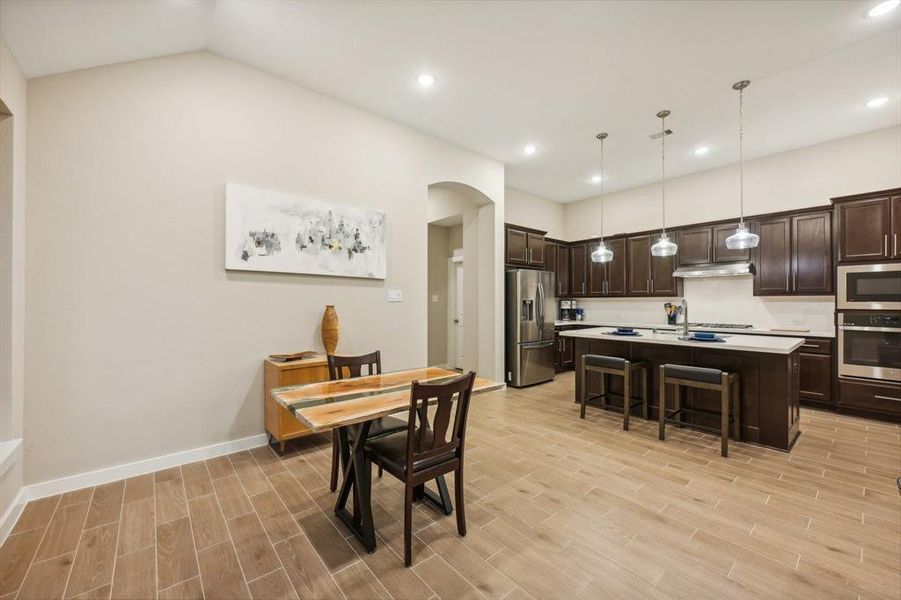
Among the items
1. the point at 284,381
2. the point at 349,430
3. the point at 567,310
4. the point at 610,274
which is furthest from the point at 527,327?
the point at 349,430

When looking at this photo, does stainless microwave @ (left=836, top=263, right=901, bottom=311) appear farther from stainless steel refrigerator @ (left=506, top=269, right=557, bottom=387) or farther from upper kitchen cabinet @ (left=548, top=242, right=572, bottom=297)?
upper kitchen cabinet @ (left=548, top=242, right=572, bottom=297)

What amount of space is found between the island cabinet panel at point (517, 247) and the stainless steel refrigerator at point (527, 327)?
327 mm

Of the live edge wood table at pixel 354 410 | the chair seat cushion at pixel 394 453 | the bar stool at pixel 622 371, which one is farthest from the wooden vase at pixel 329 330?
the bar stool at pixel 622 371

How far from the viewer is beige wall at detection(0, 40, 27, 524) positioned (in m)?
2.12

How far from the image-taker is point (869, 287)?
13.0 ft

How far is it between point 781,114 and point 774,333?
8.42ft

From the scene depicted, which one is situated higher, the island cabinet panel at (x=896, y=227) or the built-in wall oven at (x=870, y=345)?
the island cabinet panel at (x=896, y=227)

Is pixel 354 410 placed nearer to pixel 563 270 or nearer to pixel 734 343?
pixel 734 343

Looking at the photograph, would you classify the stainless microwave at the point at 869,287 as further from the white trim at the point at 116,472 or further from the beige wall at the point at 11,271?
the beige wall at the point at 11,271

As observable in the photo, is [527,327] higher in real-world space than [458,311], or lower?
lower

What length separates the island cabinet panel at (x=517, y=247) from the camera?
5.63m

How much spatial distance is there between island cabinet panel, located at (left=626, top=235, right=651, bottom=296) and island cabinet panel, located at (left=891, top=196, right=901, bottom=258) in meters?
2.64

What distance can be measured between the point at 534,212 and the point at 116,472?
6.62 meters

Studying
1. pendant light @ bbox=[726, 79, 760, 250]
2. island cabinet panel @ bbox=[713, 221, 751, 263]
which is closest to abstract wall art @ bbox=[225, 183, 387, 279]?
pendant light @ bbox=[726, 79, 760, 250]
